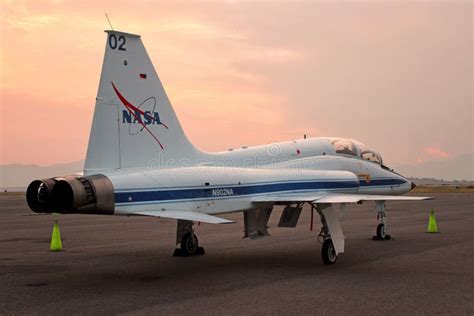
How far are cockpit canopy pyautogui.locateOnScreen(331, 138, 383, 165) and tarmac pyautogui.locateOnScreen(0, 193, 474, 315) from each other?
105 inches

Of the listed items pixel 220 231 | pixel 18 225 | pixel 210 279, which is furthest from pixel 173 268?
pixel 18 225

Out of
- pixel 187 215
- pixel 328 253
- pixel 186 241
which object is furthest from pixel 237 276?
pixel 186 241

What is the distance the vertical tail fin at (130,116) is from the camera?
12688 mm

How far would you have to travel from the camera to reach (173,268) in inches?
563

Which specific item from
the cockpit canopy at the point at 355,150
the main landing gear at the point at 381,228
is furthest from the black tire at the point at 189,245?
the main landing gear at the point at 381,228

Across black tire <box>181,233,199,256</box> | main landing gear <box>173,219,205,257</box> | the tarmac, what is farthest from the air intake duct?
black tire <box>181,233,199,256</box>

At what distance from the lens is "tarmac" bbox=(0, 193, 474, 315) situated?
1007cm

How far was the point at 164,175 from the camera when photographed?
1307cm

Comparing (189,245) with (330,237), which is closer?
(330,237)

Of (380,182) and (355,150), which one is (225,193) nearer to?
(355,150)

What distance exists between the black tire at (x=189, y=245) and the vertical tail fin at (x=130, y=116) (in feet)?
10.3

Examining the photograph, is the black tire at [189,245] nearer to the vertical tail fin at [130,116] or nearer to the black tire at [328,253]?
the vertical tail fin at [130,116]

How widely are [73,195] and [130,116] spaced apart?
2338 millimetres

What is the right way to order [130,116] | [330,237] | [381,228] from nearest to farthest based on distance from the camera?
[130,116]
[330,237]
[381,228]
